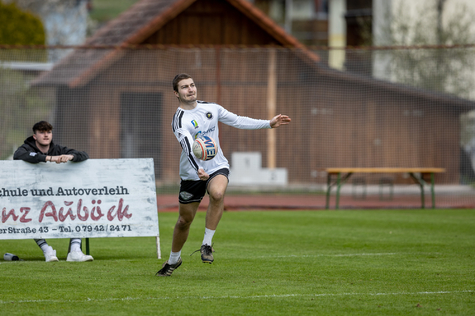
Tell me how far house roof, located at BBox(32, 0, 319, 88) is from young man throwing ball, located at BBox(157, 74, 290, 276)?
7.95 metres

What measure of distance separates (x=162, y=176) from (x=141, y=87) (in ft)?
9.04

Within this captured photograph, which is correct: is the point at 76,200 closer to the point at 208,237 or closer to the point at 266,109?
the point at 208,237

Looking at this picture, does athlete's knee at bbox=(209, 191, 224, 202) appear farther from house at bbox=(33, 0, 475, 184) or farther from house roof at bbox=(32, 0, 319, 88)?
house at bbox=(33, 0, 475, 184)

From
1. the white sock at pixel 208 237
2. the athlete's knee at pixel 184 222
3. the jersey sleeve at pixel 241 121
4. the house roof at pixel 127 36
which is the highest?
the house roof at pixel 127 36

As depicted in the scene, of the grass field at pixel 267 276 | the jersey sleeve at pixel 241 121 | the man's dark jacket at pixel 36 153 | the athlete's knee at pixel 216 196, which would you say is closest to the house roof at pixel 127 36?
the man's dark jacket at pixel 36 153

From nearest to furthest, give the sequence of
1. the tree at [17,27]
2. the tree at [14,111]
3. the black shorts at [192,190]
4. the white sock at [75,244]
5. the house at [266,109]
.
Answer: the black shorts at [192,190], the white sock at [75,244], the tree at [14,111], the house at [266,109], the tree at [17,27]

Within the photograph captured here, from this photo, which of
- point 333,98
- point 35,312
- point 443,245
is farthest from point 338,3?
point 35,312

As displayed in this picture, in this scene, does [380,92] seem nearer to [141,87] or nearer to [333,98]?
[333,98]

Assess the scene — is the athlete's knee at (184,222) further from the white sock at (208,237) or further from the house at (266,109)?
the house at (266,109)

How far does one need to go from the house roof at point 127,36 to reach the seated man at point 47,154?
604 centimetres

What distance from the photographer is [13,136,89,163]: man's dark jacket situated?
9.24 m

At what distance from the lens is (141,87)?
62.7ft

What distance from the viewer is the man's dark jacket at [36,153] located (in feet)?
30.3

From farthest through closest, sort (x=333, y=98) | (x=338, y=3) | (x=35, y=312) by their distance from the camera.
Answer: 1. (x=338, y=3)
2. (x=333, y=98)
3. (x=35, y=312)
